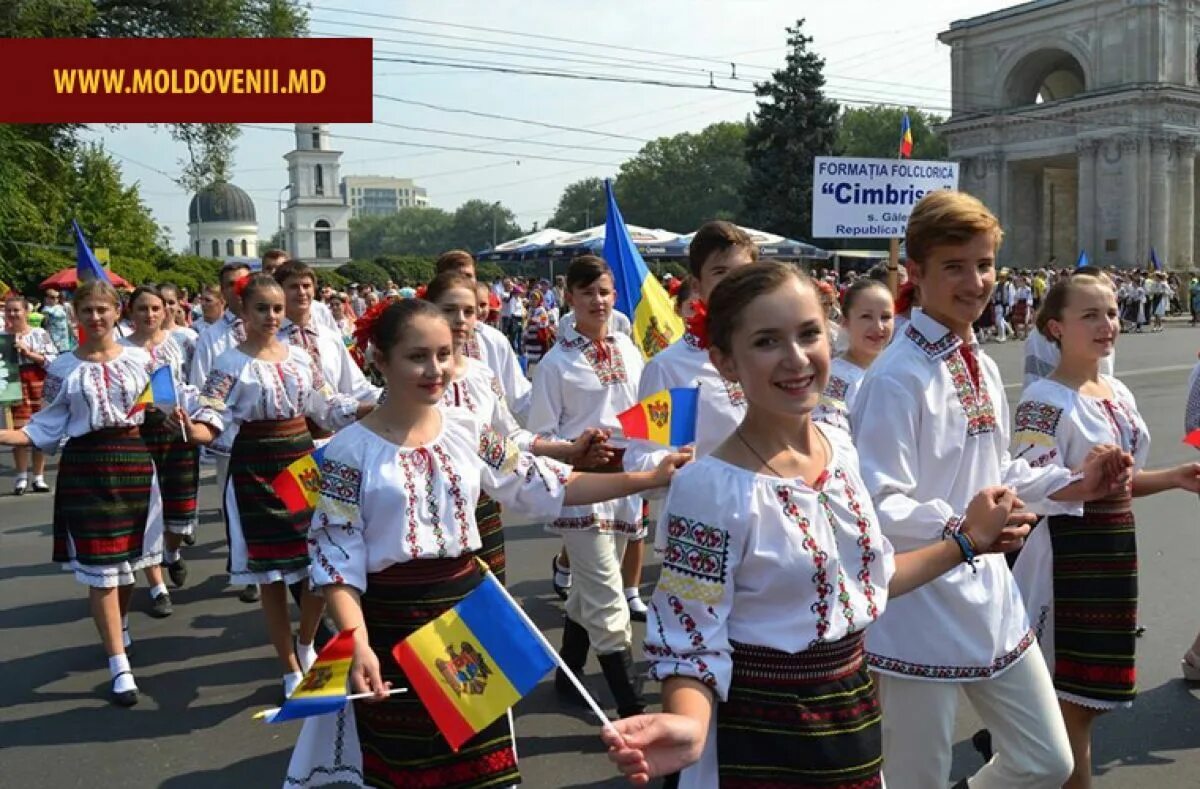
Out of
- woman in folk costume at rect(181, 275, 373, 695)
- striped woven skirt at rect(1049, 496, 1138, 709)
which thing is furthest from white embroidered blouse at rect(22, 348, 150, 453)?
striped woven skirt at rect(1049, 496, 1138, 709)

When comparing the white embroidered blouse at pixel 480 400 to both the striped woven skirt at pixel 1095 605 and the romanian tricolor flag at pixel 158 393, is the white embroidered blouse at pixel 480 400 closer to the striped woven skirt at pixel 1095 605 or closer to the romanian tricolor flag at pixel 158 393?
the romanian tricolor flag at pixel 158 393

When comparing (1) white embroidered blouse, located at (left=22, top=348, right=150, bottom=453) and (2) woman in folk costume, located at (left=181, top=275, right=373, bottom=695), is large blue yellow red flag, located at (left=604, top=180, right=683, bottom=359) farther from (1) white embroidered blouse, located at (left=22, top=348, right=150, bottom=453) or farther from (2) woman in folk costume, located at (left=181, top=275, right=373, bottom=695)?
(1) white embroidered blouse, located at (left=22, top=348, right=150, bottom=453)

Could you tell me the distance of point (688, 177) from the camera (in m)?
93.9

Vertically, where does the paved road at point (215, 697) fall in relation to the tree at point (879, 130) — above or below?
below

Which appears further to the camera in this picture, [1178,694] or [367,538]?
[1178,694]

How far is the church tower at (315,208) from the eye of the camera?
127438 millimetres

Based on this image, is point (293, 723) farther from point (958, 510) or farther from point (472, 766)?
point (958, 510)

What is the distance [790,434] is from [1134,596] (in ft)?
6.56

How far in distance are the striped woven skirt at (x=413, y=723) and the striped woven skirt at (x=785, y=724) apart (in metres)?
1.13

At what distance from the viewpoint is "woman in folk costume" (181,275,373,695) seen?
5504mm

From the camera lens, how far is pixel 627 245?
806cm

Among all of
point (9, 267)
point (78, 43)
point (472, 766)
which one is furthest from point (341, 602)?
point (9, 267)

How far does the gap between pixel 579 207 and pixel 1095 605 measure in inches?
4429

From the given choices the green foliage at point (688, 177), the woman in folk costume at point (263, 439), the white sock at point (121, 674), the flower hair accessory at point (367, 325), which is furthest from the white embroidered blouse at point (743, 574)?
the green foliage at point (688, 177)
